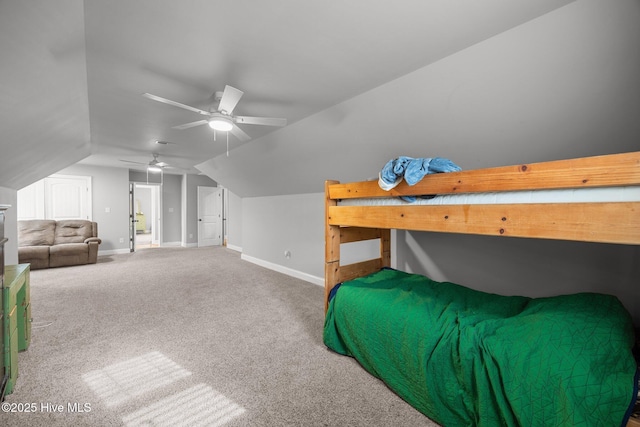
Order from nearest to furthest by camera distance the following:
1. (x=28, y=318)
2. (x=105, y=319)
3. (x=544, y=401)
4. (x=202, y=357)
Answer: (x=544, y=401), (x=202, y=357), (x=28, y=318), (x=105, y=319)

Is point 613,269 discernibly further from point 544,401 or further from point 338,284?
point 338,284

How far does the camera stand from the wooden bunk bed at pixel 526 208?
1021mm

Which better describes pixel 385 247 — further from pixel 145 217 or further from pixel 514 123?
pixel 145 217

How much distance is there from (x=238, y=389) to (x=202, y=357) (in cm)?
56

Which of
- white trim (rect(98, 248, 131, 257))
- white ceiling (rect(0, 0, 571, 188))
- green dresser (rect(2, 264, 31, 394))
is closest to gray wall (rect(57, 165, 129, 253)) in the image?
white trim (rect(98, 248, 131, 257))

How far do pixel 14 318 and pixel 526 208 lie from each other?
131 inches

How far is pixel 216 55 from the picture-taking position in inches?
74.1

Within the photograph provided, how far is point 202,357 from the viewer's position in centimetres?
214

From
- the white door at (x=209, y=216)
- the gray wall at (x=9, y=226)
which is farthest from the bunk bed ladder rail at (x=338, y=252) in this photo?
the white door at (x=209, y=216)

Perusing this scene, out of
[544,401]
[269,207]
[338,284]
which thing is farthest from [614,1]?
[269,207]

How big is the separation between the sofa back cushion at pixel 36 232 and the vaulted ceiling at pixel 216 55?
292 centimetres

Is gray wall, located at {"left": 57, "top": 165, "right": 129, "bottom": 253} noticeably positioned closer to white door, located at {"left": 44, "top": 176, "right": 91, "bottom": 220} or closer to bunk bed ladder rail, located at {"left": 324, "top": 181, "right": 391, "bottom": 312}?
white door, located at {"left": 44, "top": 176, "right": 91, "bottom": 220}

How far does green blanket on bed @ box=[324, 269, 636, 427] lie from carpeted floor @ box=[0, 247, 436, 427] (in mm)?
266

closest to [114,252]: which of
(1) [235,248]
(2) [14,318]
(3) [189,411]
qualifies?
(1) [235,248]
